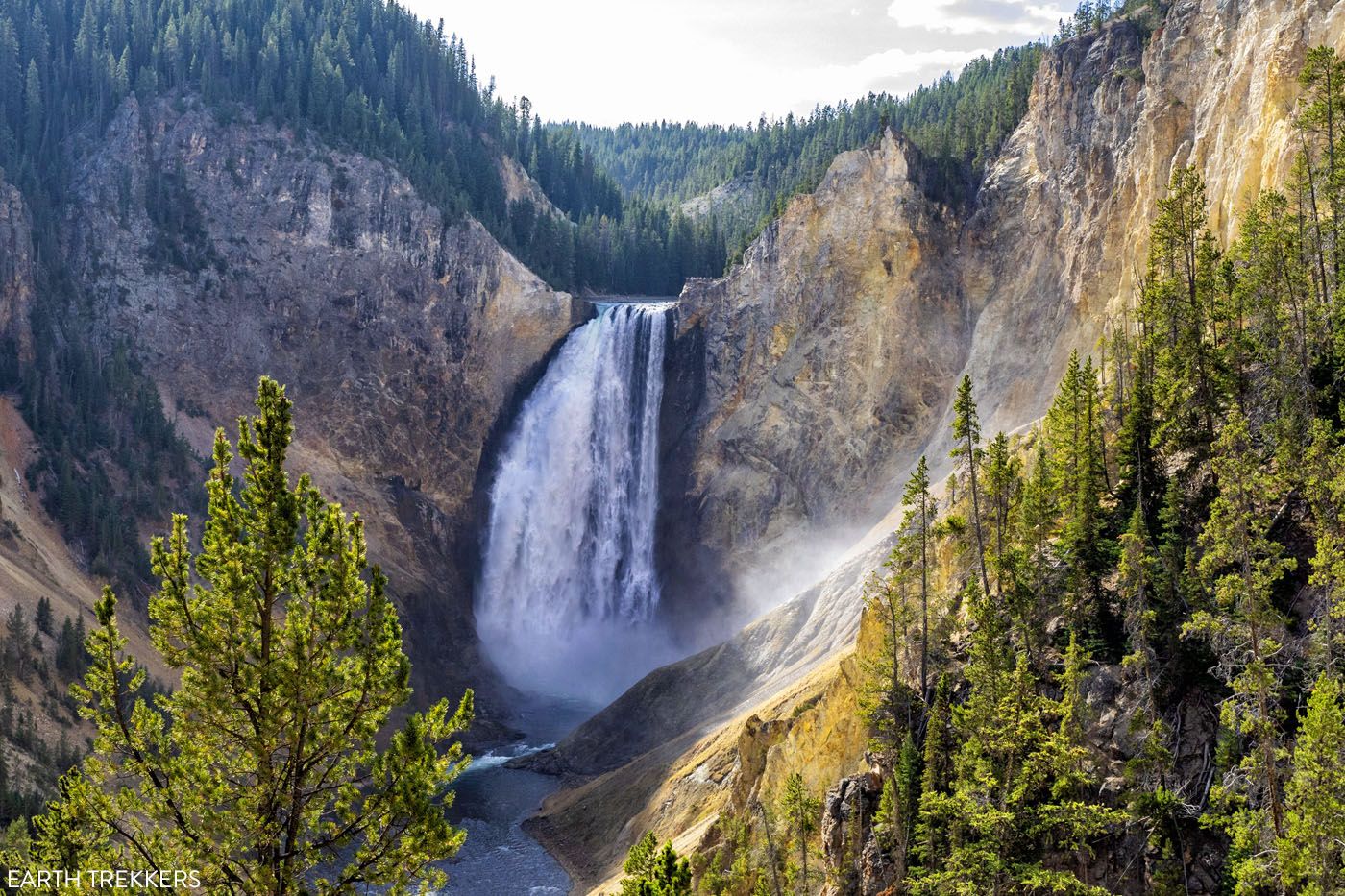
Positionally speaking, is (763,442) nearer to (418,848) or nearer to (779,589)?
(779,589)

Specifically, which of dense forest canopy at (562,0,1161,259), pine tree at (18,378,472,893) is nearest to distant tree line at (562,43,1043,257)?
dense forest canopy at (562,0,1161,259)

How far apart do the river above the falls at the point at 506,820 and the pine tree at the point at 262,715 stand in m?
32.8

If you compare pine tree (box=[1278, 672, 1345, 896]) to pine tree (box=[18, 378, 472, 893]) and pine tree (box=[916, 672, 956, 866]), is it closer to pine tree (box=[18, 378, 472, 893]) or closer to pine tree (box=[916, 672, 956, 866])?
pine tree (box=[916, 672, 956, 866])

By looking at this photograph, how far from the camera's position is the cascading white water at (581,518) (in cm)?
8181

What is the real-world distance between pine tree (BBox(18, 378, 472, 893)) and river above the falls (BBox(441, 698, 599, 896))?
32818mm

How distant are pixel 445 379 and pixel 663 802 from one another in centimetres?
4766

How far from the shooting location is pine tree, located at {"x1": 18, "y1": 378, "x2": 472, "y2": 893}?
585 inches

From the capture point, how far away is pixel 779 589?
238 ft

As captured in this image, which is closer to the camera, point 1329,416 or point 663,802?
point 1329,416

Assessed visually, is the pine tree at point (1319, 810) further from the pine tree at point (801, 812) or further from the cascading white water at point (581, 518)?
the cascading white water at point (581, 518)

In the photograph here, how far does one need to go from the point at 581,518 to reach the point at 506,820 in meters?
30.8

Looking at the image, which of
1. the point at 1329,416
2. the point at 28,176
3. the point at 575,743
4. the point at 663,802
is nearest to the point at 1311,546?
the point at 1329,416

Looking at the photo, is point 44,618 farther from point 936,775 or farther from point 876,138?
point 876,138

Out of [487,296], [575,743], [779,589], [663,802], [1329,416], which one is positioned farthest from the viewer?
[487,296]
